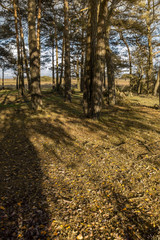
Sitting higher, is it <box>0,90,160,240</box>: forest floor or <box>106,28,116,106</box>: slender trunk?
<box>106,28,116,106</box>: slender trunk

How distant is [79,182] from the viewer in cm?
368

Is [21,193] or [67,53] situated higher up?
[67,53]

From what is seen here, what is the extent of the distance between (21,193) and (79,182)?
126 centimetres

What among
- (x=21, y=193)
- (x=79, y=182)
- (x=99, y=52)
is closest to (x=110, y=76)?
(x=99, y=52)

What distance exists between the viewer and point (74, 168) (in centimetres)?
425

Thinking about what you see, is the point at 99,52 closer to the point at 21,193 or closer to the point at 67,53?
the point at 67,53

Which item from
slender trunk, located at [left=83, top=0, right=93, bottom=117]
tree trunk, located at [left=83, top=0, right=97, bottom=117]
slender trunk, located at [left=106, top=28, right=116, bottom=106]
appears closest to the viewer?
tree trunk, located at [left=83, top=0, right=97, bottom=117]

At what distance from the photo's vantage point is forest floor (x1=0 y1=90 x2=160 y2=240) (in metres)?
2.55

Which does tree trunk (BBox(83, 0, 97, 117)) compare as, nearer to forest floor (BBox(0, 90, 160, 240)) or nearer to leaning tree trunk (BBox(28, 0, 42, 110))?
forest floor (BBox(0, 90, 160, 240))

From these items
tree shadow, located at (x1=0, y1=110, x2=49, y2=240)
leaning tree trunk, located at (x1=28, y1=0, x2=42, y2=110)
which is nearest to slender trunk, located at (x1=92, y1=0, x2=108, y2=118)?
leaning tree trunk, located at (x1=28, y1=0, x2=42, y2=110)

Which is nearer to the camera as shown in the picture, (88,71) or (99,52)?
(99,52)

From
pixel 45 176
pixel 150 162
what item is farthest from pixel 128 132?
pixel 45 176

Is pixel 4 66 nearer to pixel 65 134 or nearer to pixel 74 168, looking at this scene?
pixel 65 134

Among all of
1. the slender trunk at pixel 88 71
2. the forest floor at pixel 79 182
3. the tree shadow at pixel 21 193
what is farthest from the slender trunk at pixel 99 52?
the tree shadow at pixel 21 193
